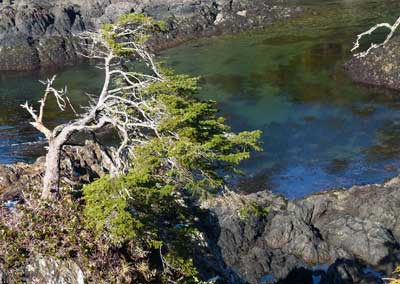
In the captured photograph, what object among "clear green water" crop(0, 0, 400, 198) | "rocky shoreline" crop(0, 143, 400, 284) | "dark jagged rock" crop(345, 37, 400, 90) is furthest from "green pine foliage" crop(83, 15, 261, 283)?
"dark jagged rock" crop(345, 37, 400, 90)

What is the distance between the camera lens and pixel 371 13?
236ft

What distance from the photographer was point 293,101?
4416 centimetres

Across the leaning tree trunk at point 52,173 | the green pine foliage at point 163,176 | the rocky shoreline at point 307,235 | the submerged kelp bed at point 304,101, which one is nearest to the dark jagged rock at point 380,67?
the submerged kelp bed at point 304,101

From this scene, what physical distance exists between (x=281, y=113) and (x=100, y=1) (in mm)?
50467

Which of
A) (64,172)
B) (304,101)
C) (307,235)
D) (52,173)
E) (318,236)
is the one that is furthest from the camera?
(304,101)

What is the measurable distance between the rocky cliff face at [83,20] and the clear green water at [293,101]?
4.81 m

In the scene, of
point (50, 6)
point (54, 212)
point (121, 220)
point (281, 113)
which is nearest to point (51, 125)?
point (281, 113)

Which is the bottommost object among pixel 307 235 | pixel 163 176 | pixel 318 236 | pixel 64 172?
pixel 318 236

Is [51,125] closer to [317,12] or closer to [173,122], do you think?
[173,122]

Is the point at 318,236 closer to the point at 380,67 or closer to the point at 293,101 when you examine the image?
the point at 293,101

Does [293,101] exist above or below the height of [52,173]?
below

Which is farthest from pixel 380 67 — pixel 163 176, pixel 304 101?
pixel 163 176

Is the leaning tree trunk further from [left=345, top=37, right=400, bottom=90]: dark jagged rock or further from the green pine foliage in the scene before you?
[left=345, top=37, right=400, bottom=90]: dark jagged rock

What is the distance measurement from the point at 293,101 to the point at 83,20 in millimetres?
44948
